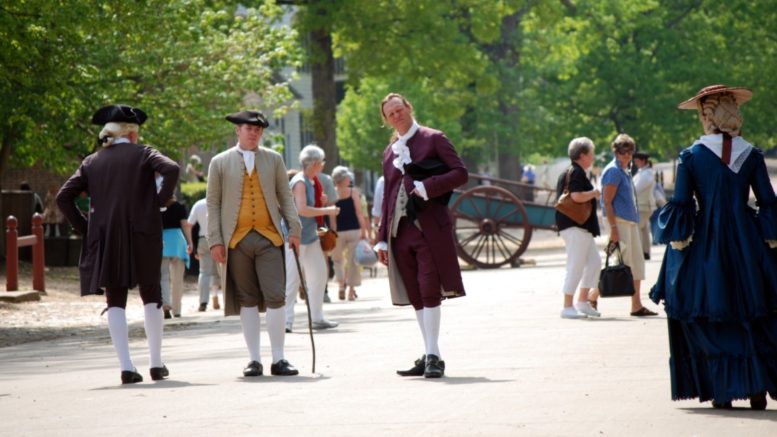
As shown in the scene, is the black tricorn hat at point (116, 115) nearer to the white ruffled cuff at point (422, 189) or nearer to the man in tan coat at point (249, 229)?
the man in tan coat at point (249, 229)

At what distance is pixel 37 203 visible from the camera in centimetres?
3438

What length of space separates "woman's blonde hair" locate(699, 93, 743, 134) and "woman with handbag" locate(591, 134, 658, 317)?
686 centimetres

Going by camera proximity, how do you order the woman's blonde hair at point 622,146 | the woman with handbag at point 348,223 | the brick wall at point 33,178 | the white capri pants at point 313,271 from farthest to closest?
the brick wall at point 33,178 → the woman with handbag at point 348,223 → the woman's blonde hair at point 622,146 → the white capri pants at point 313,271

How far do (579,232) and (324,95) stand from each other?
20103 millimetres

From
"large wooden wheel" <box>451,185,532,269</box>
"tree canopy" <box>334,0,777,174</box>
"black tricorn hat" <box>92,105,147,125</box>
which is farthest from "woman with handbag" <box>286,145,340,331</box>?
"tree canopy" <box>334,0,777,174</box>

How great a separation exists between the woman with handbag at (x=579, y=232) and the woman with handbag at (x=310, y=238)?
224cm

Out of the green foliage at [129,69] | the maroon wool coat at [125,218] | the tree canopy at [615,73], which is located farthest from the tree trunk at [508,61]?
the maroon wool coat at [125,218]

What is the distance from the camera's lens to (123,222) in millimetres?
10656

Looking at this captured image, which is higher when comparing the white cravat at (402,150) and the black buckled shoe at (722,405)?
the white cravat at (402,150)

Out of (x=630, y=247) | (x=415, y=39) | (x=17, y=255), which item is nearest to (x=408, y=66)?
(x=415, y=39)

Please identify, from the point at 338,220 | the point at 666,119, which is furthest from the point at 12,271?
the point at 666,119

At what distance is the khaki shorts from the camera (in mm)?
15766

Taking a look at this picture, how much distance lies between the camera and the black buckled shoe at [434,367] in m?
10.3

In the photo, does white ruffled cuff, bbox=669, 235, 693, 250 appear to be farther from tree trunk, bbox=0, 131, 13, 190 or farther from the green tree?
the green tree
